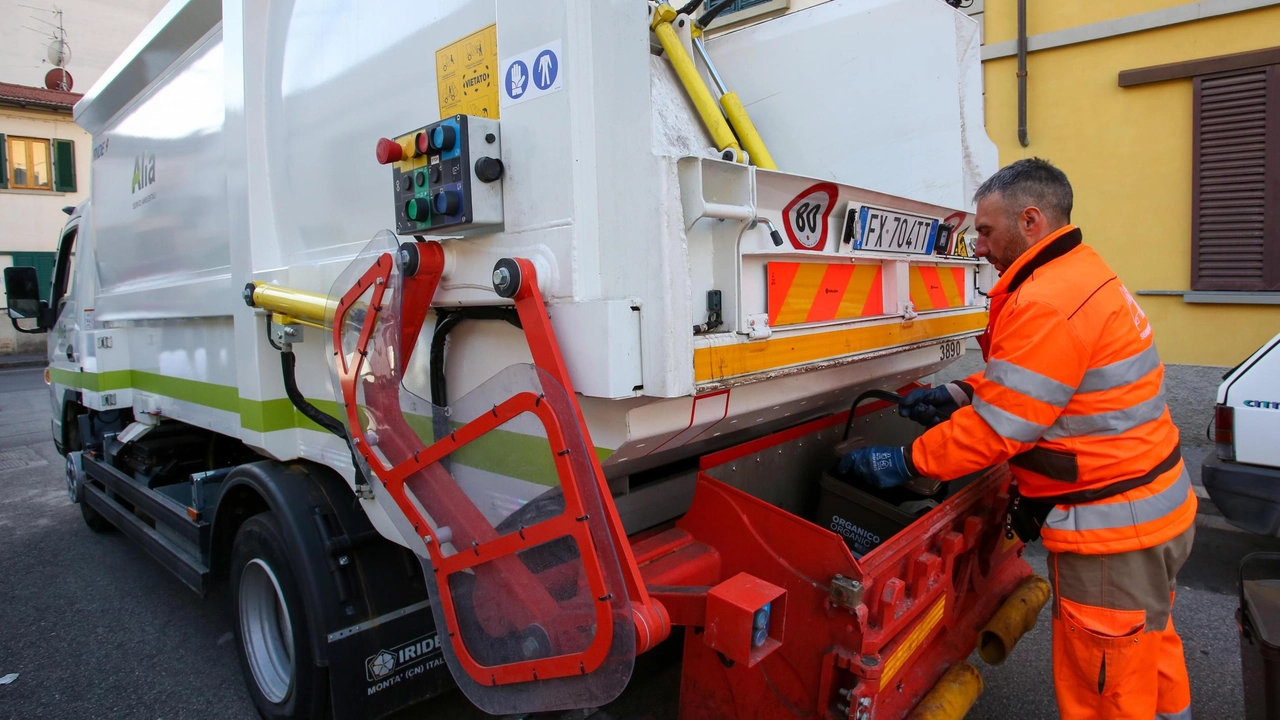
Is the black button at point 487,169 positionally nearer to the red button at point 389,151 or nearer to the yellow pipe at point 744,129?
the red button at point 389,151

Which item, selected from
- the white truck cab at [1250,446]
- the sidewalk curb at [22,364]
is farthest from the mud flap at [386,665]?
the sidewalk curb at [22,364]

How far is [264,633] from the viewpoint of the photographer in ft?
8.64

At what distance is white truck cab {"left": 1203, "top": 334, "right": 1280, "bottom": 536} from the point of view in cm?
341

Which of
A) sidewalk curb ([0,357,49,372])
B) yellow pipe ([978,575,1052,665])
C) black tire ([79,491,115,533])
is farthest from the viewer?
sidewalk curb ([0,357,49,372])

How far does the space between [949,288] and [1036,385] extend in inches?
39.8

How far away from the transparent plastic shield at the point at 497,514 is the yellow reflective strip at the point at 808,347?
0.34 metres

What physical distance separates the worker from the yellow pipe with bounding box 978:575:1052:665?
0.87ft

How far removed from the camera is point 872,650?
1.61 m

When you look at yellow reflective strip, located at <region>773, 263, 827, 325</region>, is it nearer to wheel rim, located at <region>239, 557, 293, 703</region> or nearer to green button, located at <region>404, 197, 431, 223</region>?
green button, located at <region>404, 197, 431, 223</region>

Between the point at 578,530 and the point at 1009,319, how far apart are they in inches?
48.6

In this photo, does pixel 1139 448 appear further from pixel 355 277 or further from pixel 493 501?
pixel 355 277

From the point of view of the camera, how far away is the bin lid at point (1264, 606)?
1.82 meters

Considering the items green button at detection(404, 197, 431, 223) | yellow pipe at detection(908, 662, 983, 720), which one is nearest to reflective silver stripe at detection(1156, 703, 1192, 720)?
yellow pipe at detection(908, 662, 983, 720)

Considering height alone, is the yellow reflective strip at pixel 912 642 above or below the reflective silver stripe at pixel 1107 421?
below
